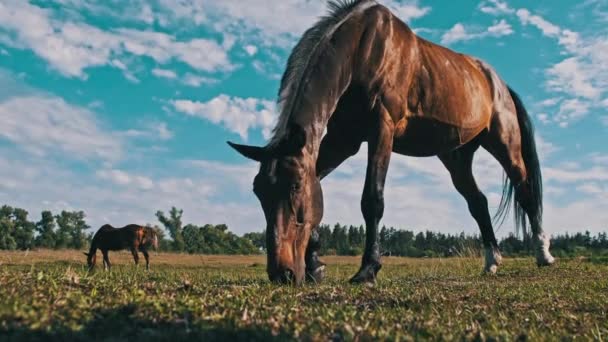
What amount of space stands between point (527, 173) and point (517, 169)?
79 cm

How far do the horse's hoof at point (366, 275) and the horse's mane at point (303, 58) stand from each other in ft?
5.66

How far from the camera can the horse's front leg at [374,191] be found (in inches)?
236

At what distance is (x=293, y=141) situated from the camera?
523 centimetres

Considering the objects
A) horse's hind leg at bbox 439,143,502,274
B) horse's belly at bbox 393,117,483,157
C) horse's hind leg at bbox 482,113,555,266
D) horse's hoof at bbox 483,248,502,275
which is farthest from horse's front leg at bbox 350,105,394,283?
horse's hind leg at bbox 482,113,555,266

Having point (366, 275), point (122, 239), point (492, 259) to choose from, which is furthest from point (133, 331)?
point (122, 239)

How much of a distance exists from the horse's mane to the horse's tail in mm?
5260

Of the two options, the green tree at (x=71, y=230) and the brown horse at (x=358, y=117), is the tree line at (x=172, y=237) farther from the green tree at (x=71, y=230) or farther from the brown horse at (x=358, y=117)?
the brown horse at (x=358, y=117)

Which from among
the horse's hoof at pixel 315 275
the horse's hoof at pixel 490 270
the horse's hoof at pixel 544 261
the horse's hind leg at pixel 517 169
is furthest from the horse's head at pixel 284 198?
the horse's hoof at pixel 544 261

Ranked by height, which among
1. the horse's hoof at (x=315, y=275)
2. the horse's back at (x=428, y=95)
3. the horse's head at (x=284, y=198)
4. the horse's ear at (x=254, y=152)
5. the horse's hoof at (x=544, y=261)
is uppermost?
the horse's back at (x=428, y=95)

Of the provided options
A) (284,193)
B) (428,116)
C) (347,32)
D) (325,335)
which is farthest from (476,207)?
(325,335)

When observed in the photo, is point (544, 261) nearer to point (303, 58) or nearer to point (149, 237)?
point (303, 58)

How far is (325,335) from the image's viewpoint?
2.52 meters

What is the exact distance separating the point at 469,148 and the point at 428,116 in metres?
2.89

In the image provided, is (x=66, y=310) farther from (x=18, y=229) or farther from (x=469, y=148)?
(x=18, y=229)
